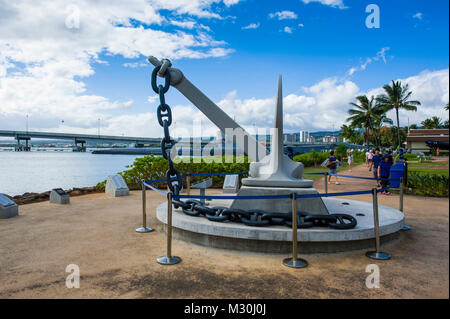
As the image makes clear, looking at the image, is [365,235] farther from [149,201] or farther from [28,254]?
[149,201]

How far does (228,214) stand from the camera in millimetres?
4734

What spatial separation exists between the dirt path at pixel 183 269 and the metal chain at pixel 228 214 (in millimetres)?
447

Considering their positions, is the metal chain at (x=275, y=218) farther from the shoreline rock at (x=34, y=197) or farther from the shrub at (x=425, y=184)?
the shoreline rock at (x=34, y=197)

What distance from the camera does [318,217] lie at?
4.41 metres

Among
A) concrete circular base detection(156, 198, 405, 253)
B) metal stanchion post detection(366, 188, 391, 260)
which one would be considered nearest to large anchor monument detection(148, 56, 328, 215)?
concrete circular base detection(156, 198, 405, 253)

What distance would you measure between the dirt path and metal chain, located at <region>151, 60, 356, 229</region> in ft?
1.47

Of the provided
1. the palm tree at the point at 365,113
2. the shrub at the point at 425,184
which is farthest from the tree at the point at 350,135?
the shrub at the point at 425,184

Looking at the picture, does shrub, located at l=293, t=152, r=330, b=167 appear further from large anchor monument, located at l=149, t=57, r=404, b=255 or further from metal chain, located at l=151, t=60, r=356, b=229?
metal chain, located at l=151, t=60, r=356, b=229

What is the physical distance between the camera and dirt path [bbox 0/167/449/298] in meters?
3.24

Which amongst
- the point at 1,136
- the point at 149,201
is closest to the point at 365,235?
the point at 149,201

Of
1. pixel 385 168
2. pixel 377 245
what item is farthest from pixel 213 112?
pixel 385 168

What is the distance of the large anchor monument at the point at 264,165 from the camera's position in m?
4.96

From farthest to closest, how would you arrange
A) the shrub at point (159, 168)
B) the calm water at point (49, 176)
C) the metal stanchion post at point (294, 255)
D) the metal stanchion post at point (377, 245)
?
the calm water at point (49, 176) → the shrub at point (159, 168) → the metal stanchion post at point (377, 245) → the metal stanchion post at point (294, 255)

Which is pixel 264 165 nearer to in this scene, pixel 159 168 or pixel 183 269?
pixel 183 269
